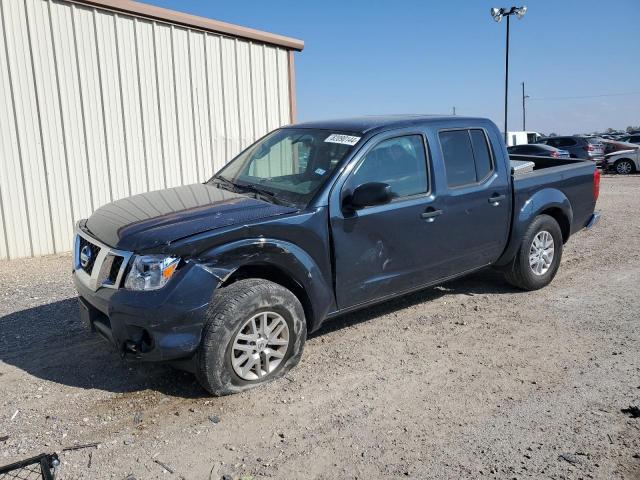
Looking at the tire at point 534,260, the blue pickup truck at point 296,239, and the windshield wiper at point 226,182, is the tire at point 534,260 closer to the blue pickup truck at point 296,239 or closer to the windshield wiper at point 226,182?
the blue pickup truck at point 296,239

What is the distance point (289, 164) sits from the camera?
5051 mm

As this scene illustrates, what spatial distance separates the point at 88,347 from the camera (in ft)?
16.0

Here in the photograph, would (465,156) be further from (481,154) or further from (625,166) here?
(625,166)

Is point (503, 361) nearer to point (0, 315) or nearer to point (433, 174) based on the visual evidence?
point (433, 174)

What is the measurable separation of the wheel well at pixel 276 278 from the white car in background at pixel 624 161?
894 inches

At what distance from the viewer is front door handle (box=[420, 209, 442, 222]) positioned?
16.3 feet

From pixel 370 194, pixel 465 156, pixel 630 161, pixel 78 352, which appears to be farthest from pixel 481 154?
pixel 630 161

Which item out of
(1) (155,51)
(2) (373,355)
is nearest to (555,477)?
(2) (373,355)

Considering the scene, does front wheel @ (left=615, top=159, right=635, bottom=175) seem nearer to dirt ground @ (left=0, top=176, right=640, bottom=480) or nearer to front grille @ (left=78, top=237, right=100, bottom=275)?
dirt ground @ (left=0, top=176, right=640, bottom=480)

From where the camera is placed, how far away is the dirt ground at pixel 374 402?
322cm

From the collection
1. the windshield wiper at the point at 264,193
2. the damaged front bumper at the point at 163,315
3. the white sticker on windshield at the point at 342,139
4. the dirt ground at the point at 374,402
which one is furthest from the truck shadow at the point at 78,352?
the white sticker on windshield at the point at 342,139

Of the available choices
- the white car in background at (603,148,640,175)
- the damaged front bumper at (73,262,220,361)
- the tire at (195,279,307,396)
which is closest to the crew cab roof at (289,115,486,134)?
the tire at (195,279,307,396)

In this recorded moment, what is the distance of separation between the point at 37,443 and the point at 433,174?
11.8 ft

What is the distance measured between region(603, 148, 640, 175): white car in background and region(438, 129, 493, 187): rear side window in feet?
67.4
